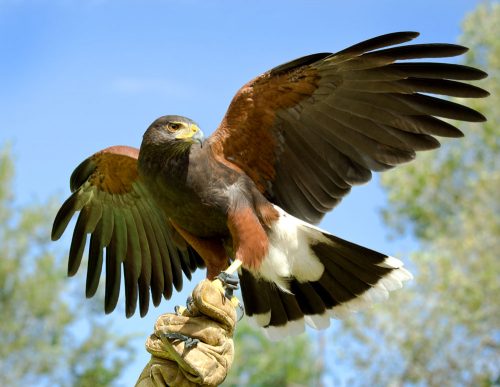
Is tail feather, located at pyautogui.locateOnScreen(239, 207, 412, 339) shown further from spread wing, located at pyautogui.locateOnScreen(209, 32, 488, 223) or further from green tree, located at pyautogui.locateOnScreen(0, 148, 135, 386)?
green tree, located at pyautogui.locateOnScreen(0, 148, 135, 386)

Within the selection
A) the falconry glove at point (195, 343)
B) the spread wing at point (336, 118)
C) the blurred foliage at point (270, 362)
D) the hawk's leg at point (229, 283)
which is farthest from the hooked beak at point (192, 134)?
the blurred foliage at point (270, 362)

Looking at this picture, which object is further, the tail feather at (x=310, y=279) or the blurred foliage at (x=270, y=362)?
the blurred foliage at (x=270, y=362)

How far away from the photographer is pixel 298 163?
6.24m

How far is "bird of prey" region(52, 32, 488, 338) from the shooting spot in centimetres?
568

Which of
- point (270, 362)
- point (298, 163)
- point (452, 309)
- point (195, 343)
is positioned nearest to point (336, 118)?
point (298, 163)

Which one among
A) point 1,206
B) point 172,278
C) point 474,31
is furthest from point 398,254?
point 172,278

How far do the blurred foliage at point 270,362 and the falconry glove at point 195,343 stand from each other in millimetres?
19358

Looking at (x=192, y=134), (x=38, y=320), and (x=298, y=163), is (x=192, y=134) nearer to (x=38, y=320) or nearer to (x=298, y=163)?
(x=298, y=163)

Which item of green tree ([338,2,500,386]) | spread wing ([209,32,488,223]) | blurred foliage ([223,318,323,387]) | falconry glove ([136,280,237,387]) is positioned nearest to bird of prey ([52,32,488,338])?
spread wing ([209,32,488,223])

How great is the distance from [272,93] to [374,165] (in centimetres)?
94

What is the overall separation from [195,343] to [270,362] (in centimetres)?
2085

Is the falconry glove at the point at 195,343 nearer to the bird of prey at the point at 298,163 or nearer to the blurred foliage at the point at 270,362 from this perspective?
the bird of prey at the point at 298,163

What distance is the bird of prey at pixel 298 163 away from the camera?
18.6 ft

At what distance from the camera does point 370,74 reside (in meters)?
5.89
